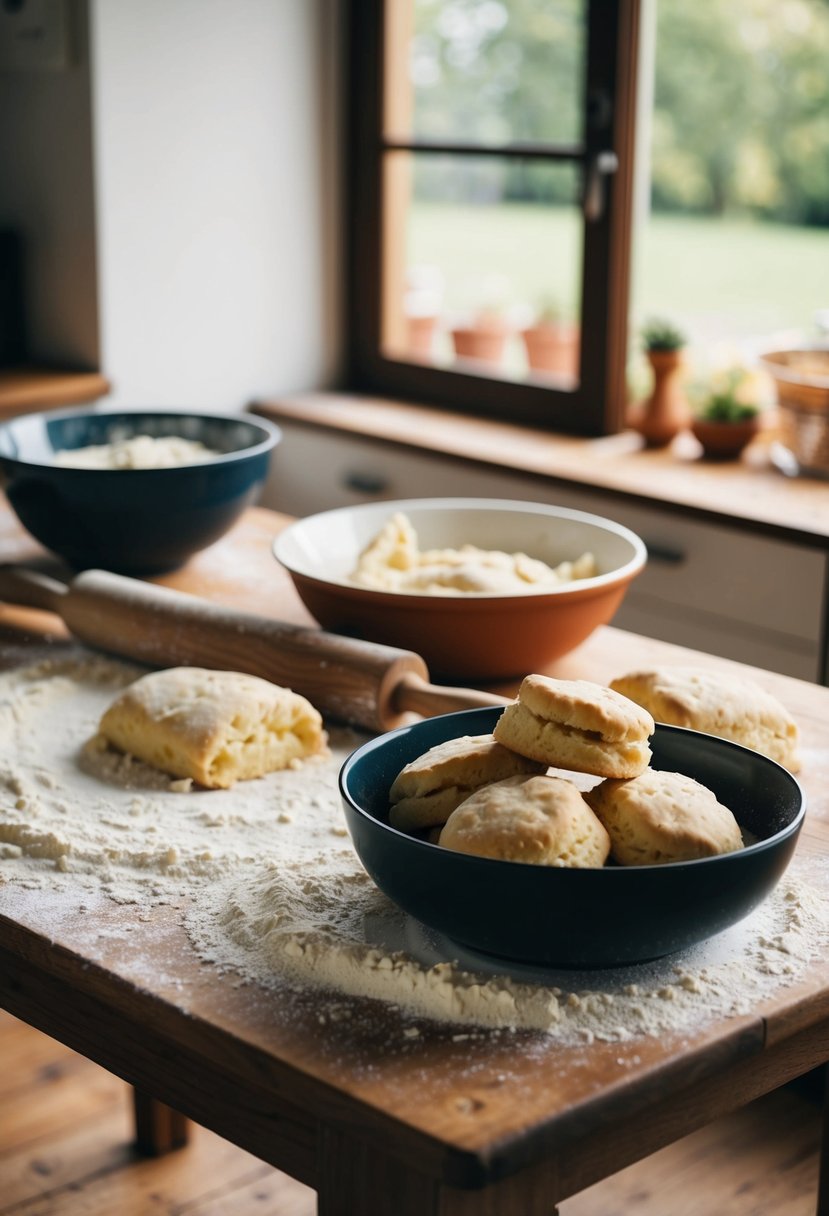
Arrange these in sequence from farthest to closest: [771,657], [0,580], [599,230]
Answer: [599,230]
[771,657]
[0,580]

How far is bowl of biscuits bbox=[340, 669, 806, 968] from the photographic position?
0.76 meters

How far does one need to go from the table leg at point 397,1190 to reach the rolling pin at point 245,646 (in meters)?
0.46

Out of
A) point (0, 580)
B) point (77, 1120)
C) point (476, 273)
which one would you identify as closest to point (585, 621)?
point (0, 580)

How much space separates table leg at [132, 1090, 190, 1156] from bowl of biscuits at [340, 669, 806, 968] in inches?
44.5

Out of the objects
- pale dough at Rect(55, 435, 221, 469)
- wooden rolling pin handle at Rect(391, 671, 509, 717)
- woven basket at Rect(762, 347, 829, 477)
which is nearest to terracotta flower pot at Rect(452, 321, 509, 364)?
woven basket at Rect(762, 347, 829, 477)

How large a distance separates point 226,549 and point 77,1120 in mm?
847

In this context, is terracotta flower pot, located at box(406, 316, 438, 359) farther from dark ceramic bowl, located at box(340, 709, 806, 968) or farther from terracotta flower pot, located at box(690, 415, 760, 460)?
dark ceramic bowl, located at box(340, 709, 806, 968)

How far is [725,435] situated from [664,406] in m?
0.16

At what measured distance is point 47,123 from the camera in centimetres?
282

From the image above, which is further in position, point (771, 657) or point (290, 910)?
point (771, 657)

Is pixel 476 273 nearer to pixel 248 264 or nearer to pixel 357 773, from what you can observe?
pixel 248 264

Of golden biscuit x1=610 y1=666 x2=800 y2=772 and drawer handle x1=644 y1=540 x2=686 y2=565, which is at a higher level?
golden biscuit x1=610 y1=666 x2=800 y2=772

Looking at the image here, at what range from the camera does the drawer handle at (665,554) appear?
234 centimetres

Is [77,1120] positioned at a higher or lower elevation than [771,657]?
lower
